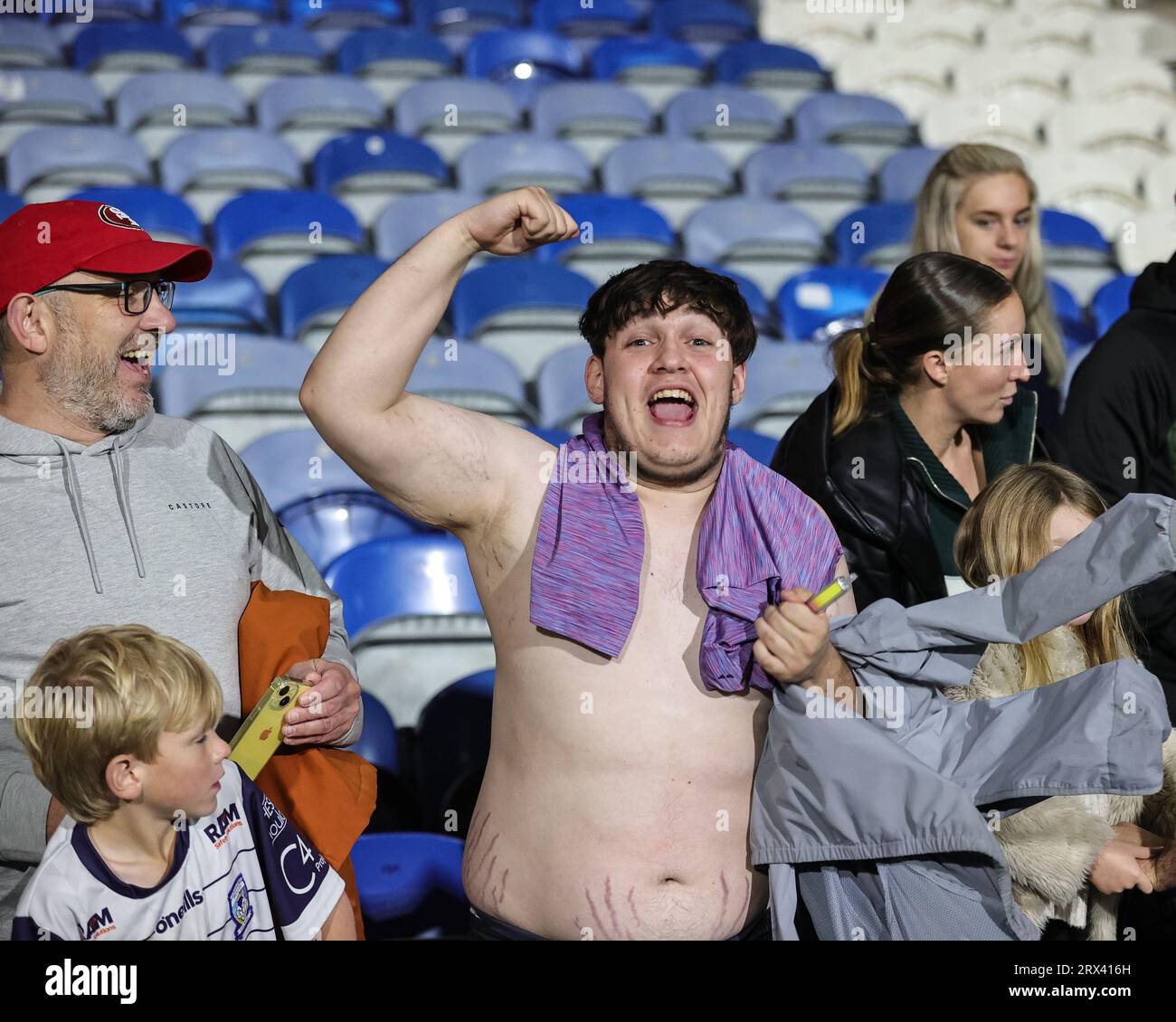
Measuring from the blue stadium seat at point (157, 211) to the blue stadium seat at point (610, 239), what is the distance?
125cm

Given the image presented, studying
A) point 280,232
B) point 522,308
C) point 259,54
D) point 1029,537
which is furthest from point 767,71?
point 1029,537

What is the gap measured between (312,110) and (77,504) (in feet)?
13.7

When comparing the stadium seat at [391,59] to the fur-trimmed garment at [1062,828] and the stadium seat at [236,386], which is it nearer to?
the stadium seat at [236,386]

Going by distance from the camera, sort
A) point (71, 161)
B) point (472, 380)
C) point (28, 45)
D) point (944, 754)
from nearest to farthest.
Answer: point (944, 754) → point (472, 380) → point (71, 161) → point (28, 45)

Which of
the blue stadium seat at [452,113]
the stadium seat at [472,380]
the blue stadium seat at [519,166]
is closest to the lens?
the stadium seat at [472,380]

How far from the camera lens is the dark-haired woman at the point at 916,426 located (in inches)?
90.5

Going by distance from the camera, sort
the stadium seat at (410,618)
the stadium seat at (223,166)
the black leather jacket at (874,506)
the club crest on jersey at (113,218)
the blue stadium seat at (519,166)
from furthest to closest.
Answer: the blue stadium seat at (519,166)
the stadium seat at (223,166)
the stadium seat at (410,618)
the black leather jacket at (874,506)
the club crest on jersey at (113,218)

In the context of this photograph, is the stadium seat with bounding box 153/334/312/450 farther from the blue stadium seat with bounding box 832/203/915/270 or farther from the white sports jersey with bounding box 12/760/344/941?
the blue stadium seat with bounding box 832/203/915/270

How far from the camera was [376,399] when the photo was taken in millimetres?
1732

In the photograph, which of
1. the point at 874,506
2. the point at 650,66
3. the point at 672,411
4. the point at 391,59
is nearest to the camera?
the point at 672,411

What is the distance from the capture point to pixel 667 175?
18.2 feet

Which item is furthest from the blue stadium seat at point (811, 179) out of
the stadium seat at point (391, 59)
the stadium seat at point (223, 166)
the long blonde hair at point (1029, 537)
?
the long blonde hair at point (1029, 537)

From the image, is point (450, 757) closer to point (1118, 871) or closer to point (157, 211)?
point (1118, 871)

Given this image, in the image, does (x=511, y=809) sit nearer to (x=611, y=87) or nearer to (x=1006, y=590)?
(x=1006, y=590)
